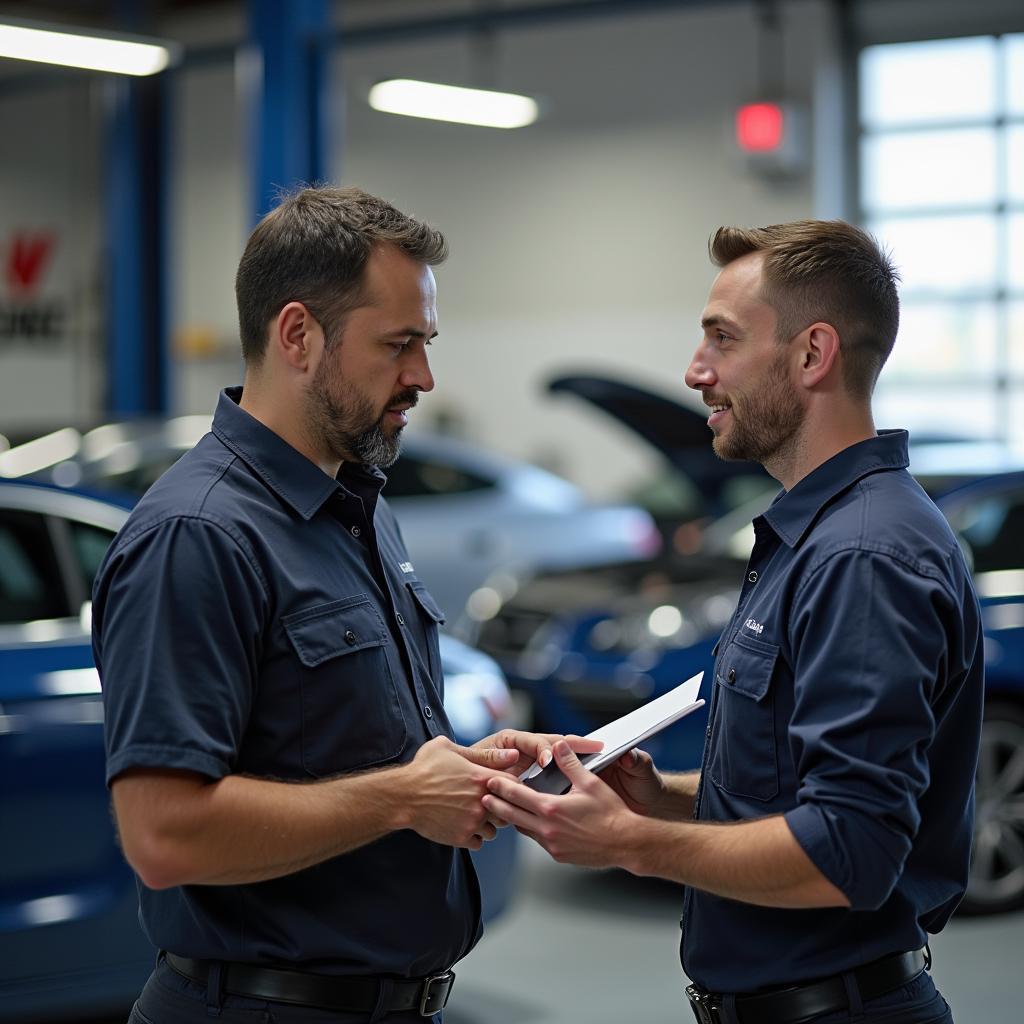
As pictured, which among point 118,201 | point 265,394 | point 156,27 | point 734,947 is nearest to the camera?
point 734,947

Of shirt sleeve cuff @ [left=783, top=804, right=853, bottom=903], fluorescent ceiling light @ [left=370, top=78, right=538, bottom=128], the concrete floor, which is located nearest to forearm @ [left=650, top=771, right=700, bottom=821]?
shirt sleeve cuff @ [left=783, top=804, right=853, bottom=903]

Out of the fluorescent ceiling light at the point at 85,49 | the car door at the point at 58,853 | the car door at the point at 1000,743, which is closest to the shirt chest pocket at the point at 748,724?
the car door at the point at 58,853

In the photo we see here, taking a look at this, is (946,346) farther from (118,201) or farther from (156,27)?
(156,27)

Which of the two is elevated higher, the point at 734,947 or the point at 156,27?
the point at 156,27

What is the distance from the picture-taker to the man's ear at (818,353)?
79.4 inches

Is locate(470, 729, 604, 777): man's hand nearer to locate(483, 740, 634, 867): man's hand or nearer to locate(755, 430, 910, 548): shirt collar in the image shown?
locate(483, 740, 634, 867): man's hand

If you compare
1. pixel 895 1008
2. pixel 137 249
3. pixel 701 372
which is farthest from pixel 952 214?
pixel 895 1008

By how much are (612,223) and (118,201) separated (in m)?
4.54

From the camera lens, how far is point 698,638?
5.02 m

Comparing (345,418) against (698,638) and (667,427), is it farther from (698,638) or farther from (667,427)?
(667,427)

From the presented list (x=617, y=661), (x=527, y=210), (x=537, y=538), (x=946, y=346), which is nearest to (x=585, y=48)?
(x=527, y=210)

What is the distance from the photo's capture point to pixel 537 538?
8.25 metres

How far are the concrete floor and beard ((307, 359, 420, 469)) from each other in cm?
219

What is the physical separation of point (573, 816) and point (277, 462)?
0.61 meters
